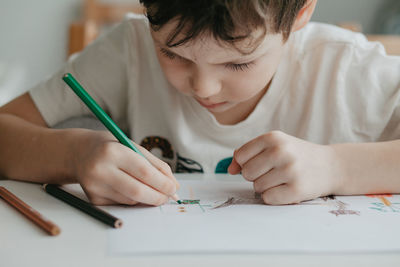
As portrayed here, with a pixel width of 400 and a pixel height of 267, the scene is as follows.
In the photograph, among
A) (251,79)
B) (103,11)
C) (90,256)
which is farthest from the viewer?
(103,11)

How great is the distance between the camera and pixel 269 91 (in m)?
0.68

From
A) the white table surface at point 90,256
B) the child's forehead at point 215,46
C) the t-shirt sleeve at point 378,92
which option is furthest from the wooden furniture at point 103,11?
the white table surface at point 90,256

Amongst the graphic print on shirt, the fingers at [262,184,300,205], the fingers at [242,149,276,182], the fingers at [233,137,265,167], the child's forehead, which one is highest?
the child's forehead

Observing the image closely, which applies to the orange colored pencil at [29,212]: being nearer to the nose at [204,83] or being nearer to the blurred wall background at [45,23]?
the nose at [204,83]

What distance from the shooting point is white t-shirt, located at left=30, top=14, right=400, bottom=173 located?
659 mm

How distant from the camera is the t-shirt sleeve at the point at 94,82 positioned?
26.6 inches

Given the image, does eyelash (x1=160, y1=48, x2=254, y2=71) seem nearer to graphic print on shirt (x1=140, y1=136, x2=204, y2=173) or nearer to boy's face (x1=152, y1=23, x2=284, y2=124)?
boy's face (x1=152, y1=23, x2=284, y2=124)

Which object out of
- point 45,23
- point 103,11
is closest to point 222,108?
point 103,11

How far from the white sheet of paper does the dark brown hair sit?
0.57 ft

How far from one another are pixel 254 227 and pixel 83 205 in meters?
0.16

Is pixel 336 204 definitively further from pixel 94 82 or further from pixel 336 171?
pixel 94 82

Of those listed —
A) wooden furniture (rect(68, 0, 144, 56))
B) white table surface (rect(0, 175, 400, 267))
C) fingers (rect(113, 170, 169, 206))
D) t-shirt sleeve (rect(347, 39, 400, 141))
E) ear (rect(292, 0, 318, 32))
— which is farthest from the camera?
wooden furniture (rect(68, 0, 144, 56))

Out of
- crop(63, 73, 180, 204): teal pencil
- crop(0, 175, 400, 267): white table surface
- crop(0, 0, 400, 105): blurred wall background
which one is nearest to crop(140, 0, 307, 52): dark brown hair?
crop(63, 73, 180, 204): teal pencil

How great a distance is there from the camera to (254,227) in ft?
1.23
